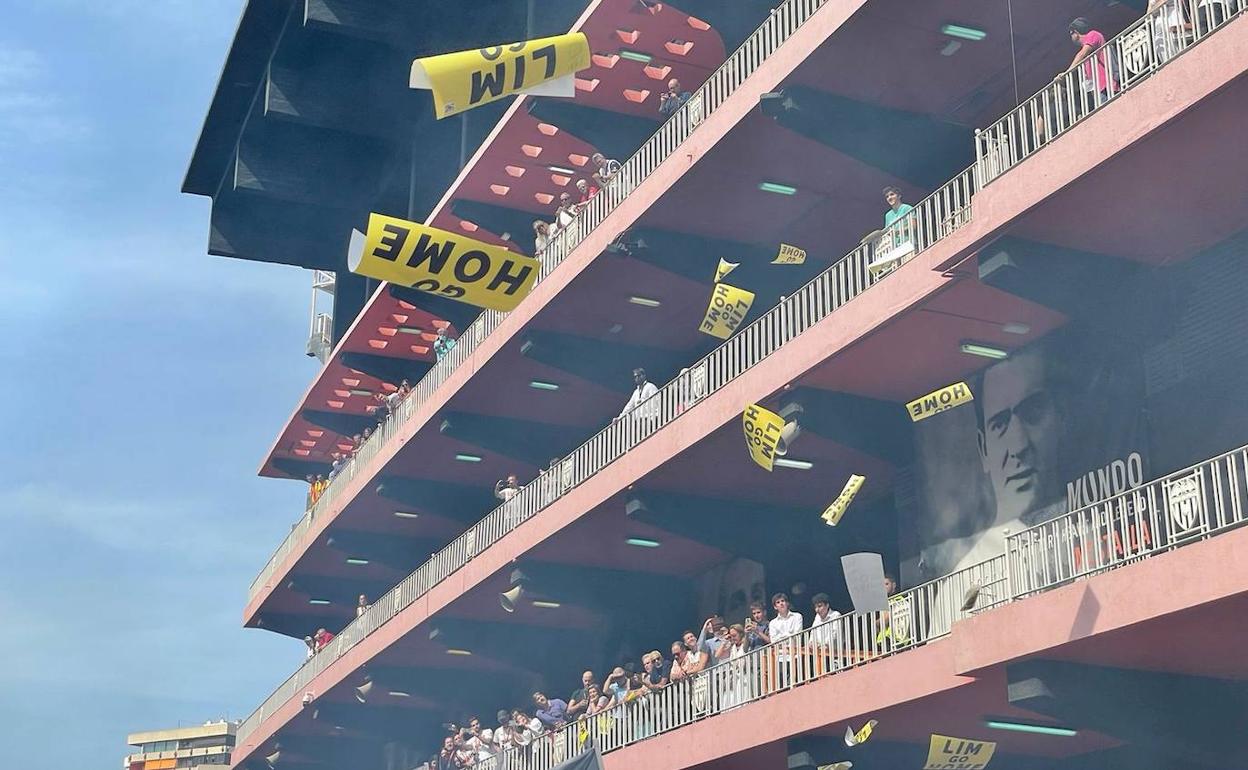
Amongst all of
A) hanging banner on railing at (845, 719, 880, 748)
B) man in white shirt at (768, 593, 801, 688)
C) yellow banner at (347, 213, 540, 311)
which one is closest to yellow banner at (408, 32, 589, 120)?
yellow banner at (347, 213, 540, 311)

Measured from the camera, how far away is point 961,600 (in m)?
17.3

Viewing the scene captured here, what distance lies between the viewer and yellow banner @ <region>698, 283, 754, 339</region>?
22453 mm

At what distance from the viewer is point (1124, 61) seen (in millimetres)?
15086

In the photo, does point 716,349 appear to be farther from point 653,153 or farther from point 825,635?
point 825,635

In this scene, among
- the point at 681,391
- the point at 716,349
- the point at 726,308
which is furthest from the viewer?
the point at 716,349

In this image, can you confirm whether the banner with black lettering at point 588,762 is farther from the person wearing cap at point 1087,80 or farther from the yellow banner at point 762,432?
the person wearing cap at point 1087,80

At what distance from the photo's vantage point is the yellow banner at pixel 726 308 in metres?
22.5

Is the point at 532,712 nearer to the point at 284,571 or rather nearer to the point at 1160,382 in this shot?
the point at 284,571

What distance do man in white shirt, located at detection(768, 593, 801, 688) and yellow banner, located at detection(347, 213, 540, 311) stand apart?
507 cm

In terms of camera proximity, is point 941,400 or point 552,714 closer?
point 941,400

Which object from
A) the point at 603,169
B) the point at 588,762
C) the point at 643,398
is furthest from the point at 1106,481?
the point at 603,169

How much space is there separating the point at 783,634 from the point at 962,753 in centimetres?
277

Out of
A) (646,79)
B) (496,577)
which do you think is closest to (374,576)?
(496,577)

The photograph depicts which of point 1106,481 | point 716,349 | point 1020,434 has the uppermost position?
point 716,349
